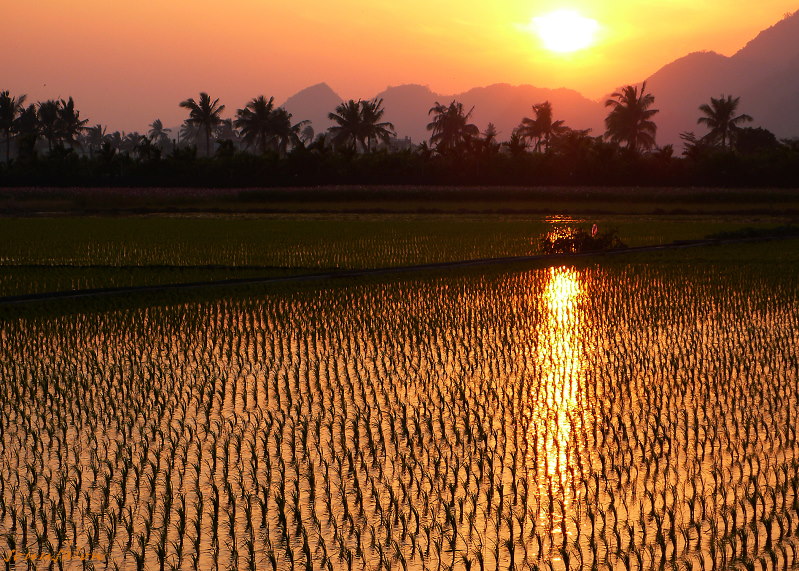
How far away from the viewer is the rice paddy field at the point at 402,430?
4.78 metres

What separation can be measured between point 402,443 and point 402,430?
353mm

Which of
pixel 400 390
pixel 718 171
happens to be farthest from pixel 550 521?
pixel 718 171

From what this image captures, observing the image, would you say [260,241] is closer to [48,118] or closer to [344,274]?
[344,274]

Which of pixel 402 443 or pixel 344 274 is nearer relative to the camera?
pixel 402 443

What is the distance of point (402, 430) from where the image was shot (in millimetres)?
6992

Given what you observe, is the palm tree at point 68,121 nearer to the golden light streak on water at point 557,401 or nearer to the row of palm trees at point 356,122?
the row of palm trees at point 356,122

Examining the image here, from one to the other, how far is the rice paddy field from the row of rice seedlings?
0.07 ft

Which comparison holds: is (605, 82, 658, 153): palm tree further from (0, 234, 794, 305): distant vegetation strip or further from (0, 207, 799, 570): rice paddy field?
(0, 207, 799, 570): rice paddy field

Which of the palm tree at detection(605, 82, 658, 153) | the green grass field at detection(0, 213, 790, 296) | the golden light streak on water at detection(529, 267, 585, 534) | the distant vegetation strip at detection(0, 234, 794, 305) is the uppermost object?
the palm tree at detection(605, 82, 658, 153)

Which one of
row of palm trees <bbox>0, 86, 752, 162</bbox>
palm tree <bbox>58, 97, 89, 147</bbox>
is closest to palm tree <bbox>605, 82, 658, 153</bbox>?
A: row of palm trees <bbox>0, 86, 752, 162</bbox>

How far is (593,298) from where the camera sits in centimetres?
1496

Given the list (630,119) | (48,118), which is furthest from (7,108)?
(630,119)

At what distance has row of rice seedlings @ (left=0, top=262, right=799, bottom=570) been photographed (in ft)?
15.6

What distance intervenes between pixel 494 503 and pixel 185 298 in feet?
33.5
